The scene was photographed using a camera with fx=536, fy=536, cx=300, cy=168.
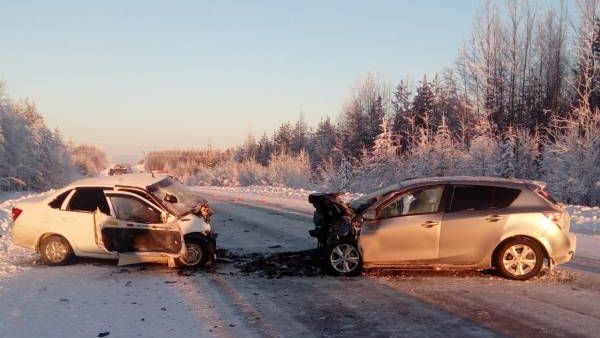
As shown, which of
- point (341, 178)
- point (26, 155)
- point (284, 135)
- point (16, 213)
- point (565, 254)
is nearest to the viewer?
point (565, 254)

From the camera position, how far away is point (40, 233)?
9766mm

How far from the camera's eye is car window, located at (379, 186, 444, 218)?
8745mm

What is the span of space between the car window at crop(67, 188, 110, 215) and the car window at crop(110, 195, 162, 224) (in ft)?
0.72

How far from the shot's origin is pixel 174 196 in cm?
1019

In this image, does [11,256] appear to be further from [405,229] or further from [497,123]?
[497,123]

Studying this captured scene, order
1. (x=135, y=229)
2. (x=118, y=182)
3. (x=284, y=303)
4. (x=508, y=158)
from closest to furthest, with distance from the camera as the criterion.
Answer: (x=284, y=303)
(x=135, y=229)
(x=118, y=182)
(x=508, y=158)

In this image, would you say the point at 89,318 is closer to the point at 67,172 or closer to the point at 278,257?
the point at 278,257

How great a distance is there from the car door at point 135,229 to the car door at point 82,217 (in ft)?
0.50

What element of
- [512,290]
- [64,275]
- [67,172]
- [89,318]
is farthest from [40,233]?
[67,172]

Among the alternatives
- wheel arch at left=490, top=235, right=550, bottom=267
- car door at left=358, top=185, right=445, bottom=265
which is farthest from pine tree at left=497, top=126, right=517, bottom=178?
car door at left=358, top=185, right=445, bottom=265

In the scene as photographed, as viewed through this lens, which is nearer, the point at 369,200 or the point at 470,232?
the point at 470,232

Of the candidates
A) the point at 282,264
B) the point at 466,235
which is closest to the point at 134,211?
the point at 282,264

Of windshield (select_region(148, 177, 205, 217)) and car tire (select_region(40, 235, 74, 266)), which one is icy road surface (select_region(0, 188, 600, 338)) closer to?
car tire (select_region(40, 235, 74, 266))

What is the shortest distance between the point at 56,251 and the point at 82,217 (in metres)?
0.82
